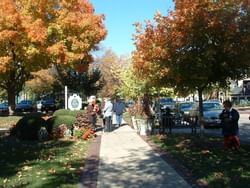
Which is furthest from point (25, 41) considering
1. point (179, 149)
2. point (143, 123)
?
point (179, 149)

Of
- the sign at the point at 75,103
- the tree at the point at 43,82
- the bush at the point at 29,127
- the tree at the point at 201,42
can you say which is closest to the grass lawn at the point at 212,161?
the tree at the point at 201,42

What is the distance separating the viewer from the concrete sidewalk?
32.6 ft

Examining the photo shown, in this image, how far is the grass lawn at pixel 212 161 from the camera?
391 inches

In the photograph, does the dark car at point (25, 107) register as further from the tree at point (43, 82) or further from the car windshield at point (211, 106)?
the car windshield at point (211, 106)

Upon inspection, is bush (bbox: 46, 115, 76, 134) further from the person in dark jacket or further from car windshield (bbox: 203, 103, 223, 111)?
car windshield (bbox: 203, 103, 223, 111)

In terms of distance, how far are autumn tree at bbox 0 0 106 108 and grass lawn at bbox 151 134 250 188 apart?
2181 cm

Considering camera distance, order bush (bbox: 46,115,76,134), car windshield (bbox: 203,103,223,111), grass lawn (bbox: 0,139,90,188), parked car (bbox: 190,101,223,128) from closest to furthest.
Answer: grass lawn (bbox: 0,139,90,188) < bush (bbox: 46,115,76,134) < parked car (bbox: 190,101,223,128) < car windshield (bbox: 203,103,223,111)

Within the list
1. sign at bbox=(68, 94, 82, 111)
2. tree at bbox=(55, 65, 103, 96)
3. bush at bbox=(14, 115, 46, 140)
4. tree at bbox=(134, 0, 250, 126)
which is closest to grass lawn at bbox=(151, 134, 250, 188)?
tree at bbox=(134, 0, 250, 126)

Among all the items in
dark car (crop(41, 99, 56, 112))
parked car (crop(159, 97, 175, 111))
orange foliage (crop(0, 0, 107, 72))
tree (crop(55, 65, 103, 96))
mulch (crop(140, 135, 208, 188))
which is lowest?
mulch (crop(140, 135, 208, 188))

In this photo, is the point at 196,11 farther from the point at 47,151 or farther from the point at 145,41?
the point at 47,151

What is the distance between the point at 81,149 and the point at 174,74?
3.76 metres

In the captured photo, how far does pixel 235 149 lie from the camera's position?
1458 cm

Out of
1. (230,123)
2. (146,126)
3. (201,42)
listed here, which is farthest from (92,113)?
(230,123)

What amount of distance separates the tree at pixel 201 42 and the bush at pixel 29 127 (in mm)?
5627
